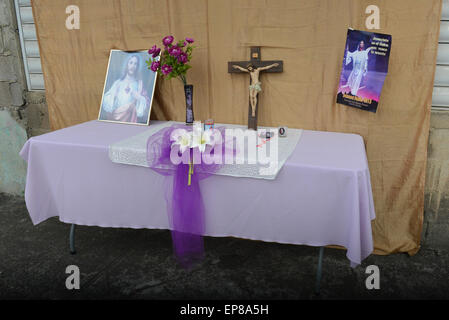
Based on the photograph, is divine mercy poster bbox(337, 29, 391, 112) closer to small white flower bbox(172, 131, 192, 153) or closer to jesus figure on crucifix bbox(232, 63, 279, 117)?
jesus figure on crucifix bbox(232, 63, 279, 117)

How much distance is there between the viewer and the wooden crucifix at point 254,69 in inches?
88.8

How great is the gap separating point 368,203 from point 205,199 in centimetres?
80

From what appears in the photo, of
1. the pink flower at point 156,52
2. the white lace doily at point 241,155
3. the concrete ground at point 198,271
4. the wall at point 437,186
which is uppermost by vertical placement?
the pink flower at point 156,52

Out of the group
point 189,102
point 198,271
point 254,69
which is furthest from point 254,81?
point 198,271

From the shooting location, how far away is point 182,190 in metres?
1.92

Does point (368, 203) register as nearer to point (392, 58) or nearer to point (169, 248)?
point (392, 58)

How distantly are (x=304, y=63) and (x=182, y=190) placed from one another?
42.0 inches

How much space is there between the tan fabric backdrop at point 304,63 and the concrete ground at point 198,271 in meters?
0.29

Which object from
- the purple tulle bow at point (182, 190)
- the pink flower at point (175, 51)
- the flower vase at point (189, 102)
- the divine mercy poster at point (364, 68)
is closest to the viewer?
the purple tulle bow at point (182, 190)

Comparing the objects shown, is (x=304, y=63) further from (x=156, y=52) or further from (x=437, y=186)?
(x=437, y=186)

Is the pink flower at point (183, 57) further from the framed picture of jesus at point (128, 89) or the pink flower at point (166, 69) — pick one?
the framed picture of jesus at point (128, 89)

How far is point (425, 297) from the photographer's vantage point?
2041 mm

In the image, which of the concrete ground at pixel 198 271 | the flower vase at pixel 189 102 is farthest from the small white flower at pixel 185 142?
the concrete ground at pixel 198 271
